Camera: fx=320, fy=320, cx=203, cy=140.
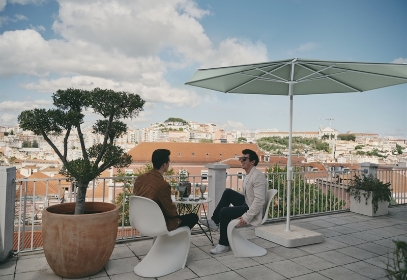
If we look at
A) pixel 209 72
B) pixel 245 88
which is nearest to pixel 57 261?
pixel 209 72

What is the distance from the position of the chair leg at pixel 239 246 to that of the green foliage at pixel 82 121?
4.58 ft

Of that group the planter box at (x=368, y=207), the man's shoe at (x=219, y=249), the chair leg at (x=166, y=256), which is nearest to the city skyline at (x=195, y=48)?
the chair leg at (x=166, y=256)

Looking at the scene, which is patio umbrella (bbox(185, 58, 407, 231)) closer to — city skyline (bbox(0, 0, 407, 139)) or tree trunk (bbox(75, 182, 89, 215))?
city skyline (bbox(0, 0, 407, 139))

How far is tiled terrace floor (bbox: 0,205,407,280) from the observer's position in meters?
3.08

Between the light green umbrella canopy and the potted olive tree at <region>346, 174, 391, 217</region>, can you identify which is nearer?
the light green umbrella canopy

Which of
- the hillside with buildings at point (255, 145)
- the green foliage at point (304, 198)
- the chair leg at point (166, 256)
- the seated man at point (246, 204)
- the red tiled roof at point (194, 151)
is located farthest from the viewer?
the red tiled roof at point (194, 151)

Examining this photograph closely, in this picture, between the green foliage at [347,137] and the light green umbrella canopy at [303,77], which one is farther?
the green foliage at [347,137]

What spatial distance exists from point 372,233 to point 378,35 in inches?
2141

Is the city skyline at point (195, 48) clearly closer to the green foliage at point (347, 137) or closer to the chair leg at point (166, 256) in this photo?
the chair leg at point (166, 256)

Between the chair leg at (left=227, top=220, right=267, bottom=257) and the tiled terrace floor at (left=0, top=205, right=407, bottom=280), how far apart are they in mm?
87

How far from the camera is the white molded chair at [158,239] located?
9.44 ft

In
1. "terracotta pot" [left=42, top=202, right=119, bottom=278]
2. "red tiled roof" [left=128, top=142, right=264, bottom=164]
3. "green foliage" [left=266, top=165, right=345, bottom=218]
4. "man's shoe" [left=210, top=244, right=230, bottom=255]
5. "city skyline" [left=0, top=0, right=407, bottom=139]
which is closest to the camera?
"terracotta pot" [left=42, top=202, right=119, bottom=278]

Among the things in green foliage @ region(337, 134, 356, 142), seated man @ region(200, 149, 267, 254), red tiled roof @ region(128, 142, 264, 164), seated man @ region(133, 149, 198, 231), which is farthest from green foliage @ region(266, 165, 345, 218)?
green foliage @ region(337, 134, 356, 142)

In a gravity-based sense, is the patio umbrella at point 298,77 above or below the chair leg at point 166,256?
above
